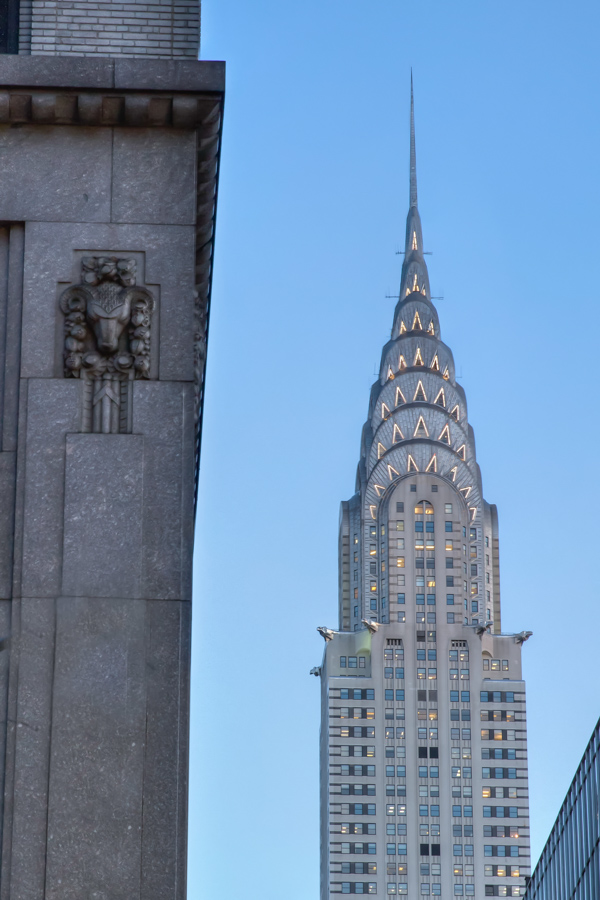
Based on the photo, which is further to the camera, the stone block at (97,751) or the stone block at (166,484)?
the stone block at (166,484)

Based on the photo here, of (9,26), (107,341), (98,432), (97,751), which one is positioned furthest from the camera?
(9,26)

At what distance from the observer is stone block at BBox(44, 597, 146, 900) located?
600 inches

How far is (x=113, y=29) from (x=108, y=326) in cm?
350

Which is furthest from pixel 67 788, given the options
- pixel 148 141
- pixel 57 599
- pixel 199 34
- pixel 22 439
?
pixel 199 34

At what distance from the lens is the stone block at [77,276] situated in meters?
17.0

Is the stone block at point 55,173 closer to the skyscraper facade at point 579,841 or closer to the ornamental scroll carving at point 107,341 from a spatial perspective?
the ornamental scroll carving at point 107,341

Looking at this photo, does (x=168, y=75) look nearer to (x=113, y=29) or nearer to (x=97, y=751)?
(x=113, y=29)

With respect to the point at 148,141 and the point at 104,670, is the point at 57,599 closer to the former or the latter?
the point at 104,670

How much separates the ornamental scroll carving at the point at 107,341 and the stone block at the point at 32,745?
2031 millimetres

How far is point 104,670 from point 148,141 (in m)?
5.74

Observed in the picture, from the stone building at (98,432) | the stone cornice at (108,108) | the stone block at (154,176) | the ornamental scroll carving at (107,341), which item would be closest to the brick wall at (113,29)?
the stone building at (98,432)

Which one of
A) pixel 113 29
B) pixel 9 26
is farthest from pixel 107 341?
pixel 9 26

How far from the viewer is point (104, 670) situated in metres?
15.9

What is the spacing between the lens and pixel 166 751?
15656 mm
